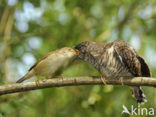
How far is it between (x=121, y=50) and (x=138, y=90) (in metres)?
0.72

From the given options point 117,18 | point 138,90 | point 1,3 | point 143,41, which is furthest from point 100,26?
point 138,90

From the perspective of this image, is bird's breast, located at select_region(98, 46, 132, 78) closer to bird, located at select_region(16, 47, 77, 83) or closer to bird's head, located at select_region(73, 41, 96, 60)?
bird's head, located at select_region(73, 41, 96, 60)

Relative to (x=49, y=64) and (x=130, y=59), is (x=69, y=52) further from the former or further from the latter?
(x=130, y=59)

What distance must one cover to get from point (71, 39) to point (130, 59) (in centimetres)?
235

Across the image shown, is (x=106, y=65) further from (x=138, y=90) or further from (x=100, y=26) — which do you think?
(x=100, y=26)

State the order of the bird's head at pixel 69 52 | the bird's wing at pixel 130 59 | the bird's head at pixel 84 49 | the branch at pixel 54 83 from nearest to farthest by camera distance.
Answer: the branch at pixel 54 83 < the bird's wing at pixel 130 59 < the bird's head at pixel 84 49 < the bird's head at pixel 69 52

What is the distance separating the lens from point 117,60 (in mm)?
4578

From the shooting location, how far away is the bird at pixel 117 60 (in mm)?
4512

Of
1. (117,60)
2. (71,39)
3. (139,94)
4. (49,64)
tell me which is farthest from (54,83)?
(71,39)

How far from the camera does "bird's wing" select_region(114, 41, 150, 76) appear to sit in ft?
14.7

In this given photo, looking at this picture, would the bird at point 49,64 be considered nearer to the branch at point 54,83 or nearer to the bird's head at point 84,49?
the bird's head at point 84,49

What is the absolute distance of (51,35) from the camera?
7004mm

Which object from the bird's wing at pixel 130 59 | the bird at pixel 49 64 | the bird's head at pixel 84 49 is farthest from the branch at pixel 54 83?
the bird at pixel 49 64

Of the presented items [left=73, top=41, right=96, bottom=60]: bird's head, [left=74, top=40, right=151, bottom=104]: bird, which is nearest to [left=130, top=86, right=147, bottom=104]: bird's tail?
[left=74, top=40, right=151, bottom=104]: bird
